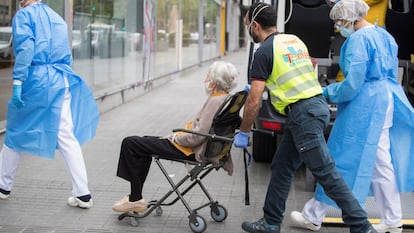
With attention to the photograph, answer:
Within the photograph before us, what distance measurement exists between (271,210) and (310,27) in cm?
306

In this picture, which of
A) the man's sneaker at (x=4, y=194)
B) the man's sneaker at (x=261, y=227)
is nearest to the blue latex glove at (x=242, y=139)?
the man's sneaker at (x=261, y=227)

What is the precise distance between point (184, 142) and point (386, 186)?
4.76ft

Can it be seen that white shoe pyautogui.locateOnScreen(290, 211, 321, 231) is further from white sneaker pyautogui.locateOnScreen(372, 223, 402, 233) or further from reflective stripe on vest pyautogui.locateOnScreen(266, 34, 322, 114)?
reflective stripe on vest pyautogui.locateOnScreen(266, 34, 322, 114)

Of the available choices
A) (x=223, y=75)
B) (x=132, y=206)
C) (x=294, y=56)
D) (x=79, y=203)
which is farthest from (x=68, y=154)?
(x=294, y=56)

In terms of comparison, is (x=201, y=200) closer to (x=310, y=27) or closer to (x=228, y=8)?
(x=310, y=27)

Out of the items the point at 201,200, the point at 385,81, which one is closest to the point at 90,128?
the point at 201,200

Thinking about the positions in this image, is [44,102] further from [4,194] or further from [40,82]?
[4,194]

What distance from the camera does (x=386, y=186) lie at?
181 inches

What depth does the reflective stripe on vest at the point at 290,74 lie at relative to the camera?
13.9 ft

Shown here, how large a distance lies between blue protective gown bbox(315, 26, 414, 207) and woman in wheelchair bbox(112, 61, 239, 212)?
29.3 inches

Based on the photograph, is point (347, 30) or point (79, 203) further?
point (79, 203)

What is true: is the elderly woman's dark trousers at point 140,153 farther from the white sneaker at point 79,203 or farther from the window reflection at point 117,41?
the window reflection at point 117,41

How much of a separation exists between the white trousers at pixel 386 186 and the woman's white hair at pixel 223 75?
1.08m

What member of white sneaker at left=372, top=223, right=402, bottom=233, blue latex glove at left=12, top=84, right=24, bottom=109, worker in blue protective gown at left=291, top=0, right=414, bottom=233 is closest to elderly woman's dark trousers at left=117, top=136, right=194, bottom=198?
blue latex glove at left=12, top=84, right=24, bottom=109
